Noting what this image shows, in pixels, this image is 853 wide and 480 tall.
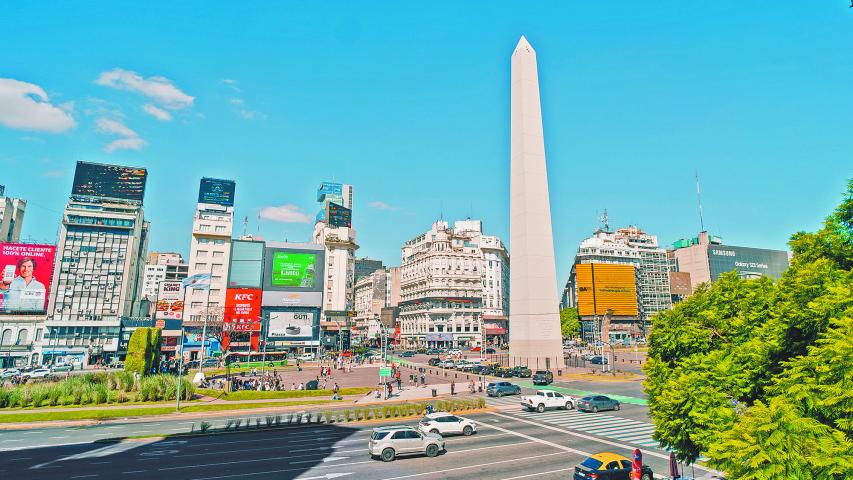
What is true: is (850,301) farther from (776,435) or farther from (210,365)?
(210,365)

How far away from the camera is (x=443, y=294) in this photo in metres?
123

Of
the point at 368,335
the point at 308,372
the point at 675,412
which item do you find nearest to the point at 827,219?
the point at 675,412

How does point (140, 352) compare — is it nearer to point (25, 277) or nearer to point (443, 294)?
point (25, 277)

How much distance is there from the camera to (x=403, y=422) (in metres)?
29.8

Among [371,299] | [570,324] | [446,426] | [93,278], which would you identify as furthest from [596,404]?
[371,299]

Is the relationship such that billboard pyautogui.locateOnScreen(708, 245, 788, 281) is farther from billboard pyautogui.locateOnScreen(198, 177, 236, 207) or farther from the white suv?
the white suv

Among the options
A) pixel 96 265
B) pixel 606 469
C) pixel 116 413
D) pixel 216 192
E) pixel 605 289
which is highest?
pixel 216 192

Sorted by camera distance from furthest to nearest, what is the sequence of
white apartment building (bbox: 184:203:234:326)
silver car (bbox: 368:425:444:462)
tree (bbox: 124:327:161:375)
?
1. white apartment building (bbox: 184:203:234:326)
2. tree (bbox: 124:327:161:375)
3. silver car (bbox: 368:425:444:462)

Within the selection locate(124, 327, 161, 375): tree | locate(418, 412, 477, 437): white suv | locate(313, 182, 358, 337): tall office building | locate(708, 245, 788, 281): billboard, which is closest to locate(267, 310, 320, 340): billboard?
locate(313, 182, 358, 337): tall office building

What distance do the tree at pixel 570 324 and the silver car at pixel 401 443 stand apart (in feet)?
365

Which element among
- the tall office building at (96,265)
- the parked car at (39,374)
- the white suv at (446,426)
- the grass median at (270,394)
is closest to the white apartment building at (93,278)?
the tall office building at (96,265)

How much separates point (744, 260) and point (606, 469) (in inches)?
7348

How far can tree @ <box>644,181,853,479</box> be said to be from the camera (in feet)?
28.3

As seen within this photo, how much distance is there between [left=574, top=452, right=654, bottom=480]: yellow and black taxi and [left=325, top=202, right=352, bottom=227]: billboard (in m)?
119
